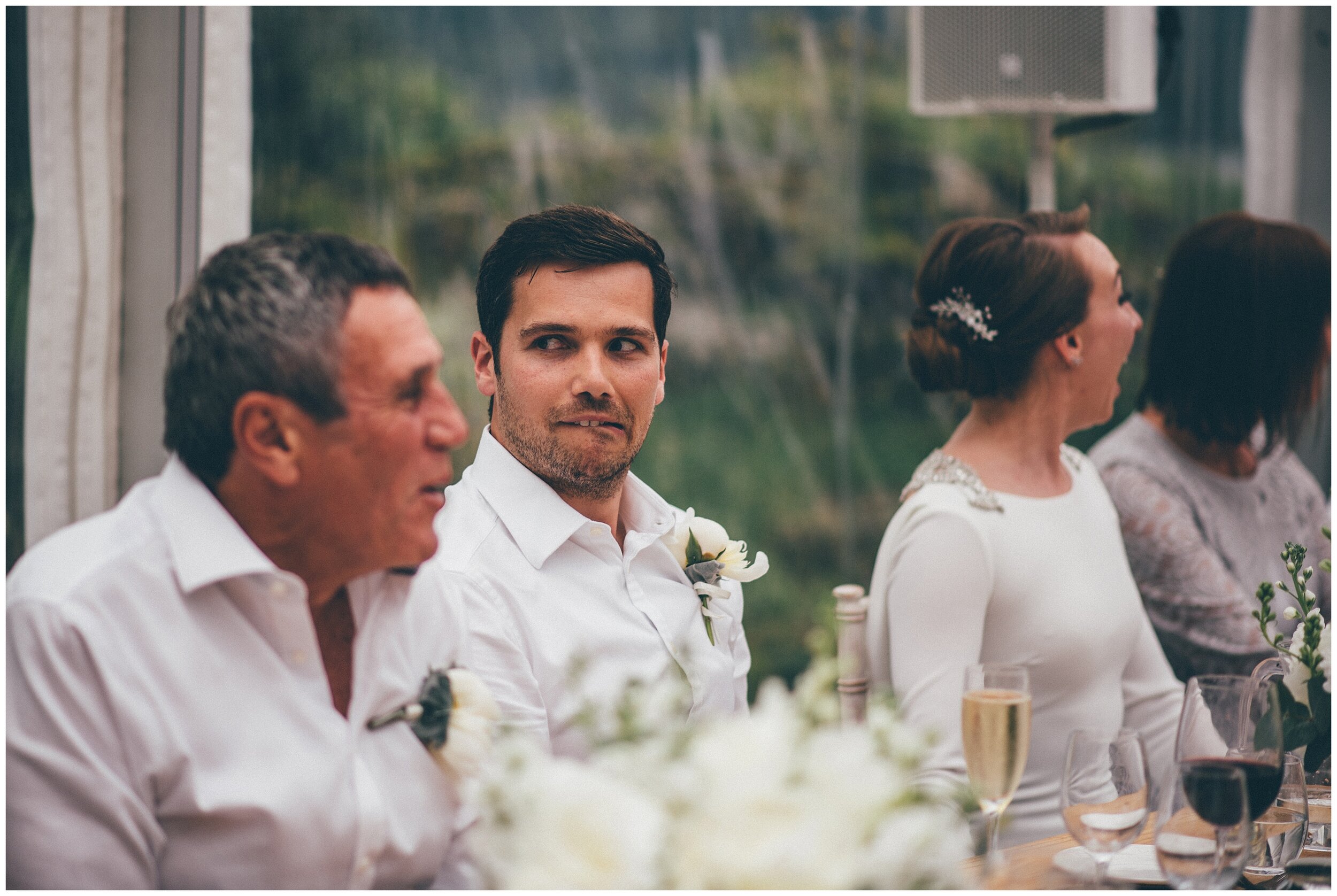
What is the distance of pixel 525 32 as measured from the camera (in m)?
3.20

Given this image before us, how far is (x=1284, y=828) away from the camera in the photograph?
4.63 feet

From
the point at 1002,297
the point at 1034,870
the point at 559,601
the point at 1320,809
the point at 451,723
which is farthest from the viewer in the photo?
the point at 1002,297

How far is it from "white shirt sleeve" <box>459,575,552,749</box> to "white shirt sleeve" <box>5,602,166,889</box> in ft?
1.76

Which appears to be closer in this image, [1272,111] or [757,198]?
[757,198]

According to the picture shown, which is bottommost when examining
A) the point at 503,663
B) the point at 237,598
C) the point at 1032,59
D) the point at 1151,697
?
the point at 1151,697

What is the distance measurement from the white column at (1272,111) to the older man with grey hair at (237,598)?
368 cm

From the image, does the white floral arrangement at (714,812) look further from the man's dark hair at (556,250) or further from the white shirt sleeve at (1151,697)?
the white shirt sleeve at (1151,697)

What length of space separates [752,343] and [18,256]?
82.0 inches

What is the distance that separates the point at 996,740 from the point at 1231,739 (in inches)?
10.9

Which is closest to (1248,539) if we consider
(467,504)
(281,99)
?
(467,504)

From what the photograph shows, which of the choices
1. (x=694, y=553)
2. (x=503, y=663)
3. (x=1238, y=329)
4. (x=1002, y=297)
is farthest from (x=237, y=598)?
(x=1238, y=329)

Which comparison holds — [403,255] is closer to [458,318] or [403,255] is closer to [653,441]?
[458,318]

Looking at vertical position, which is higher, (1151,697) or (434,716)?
(434,716)

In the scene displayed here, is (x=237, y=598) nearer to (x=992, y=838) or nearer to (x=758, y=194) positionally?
(x=992, y=838)
